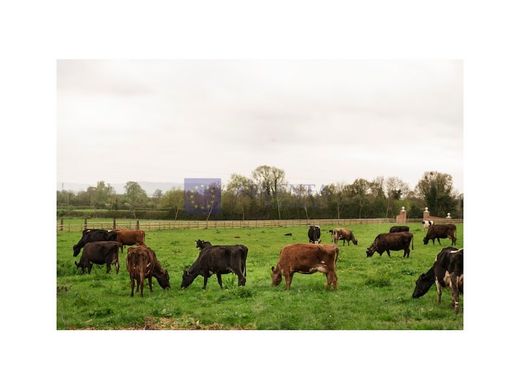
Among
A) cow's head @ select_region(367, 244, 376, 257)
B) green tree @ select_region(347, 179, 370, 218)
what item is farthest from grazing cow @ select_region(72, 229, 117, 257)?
cow's head @ select_region(367, 244, 376, 257)

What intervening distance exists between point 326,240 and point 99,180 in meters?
5.10

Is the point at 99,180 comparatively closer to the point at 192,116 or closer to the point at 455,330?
the point at 192,116

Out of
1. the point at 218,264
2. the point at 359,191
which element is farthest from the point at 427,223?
the point at 218,264

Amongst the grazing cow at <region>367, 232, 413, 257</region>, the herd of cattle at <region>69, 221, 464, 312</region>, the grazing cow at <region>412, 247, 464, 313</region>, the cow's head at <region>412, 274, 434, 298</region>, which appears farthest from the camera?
the grazing cow at <region>367, 232, 413, 257</region>

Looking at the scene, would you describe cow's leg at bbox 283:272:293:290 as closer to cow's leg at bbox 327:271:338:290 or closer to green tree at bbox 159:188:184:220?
cow's leg at bbox 327:271:338:290

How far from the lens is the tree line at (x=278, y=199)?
1191cm

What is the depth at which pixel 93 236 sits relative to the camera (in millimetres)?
12297

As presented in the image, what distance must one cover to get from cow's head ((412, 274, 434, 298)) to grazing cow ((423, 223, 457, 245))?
0.84 metres

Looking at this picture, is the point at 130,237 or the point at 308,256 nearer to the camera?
the point at 308,256

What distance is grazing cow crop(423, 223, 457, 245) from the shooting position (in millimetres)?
12047

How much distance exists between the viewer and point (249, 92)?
11.8 metres

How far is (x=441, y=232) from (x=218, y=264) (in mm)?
4920

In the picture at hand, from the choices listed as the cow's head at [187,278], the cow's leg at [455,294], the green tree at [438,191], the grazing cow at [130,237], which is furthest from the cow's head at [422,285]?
the grazing cow at [130,237]

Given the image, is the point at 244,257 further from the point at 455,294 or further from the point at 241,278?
the point at 455,294
